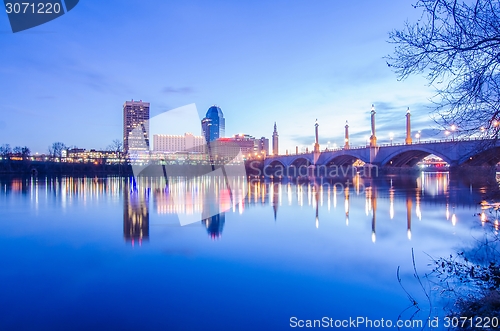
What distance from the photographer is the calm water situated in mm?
6598

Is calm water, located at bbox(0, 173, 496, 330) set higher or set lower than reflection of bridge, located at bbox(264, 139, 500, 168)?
lower

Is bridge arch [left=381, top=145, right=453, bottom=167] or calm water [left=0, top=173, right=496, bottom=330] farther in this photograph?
bridge arch [left=381, top=145, right=453, bottom=167]

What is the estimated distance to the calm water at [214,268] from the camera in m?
6.60

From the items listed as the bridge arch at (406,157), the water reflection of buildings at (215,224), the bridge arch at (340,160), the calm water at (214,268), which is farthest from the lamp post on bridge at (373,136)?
the water reflection of buildings at (215,224)

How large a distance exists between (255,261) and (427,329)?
512cm

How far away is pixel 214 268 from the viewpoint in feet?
30.9

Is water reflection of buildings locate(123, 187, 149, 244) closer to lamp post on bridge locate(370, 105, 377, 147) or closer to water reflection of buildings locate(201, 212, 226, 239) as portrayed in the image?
water reflection of buildings locate(201, 212, 226, 239)

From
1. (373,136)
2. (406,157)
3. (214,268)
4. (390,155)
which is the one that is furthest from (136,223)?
(406,157)

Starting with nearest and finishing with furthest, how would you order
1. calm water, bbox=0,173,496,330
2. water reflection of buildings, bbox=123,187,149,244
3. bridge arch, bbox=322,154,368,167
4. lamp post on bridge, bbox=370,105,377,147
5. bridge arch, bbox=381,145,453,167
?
calm water, bbox=0,173,496,330 → water reflection of buildings, bbox=123,187,149,244 → bridge arch, bbox=381,145,453,167 → lamp post on bridge, bbox=370,105,377,147 → bridge arch, bbox=322,154,368,167

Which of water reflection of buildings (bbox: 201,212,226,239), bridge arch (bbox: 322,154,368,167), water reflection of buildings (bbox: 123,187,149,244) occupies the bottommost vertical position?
water reflection of buildings (bbox: 201,212,226,239)

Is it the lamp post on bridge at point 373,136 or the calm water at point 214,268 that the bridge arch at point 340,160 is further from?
the calm water at point 214,268

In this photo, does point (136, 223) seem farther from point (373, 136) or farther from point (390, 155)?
point (373, 136)

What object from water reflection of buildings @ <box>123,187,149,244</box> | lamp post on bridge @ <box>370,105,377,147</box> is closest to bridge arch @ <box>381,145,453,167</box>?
lamp post on bridge @ <box>370,105,377,147</box>

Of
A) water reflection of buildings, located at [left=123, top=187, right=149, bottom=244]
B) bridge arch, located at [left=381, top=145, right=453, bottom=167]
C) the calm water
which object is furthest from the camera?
bridge arch, located at [left=381, top=145, right=453, bottom=167]
